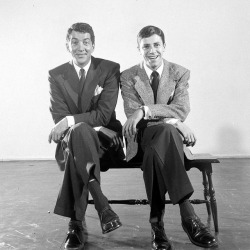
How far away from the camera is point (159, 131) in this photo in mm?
2098

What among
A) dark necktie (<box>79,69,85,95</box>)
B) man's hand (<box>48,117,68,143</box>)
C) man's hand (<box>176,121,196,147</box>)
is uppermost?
dark necktie (<box>79,69,85,95</box>)

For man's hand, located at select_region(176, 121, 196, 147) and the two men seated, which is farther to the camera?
man's hand, located at select_region(176, 121, 196, 147)

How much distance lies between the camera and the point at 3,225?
2584mm

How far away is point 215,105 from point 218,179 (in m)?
2.37

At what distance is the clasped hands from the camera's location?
7.49 feet

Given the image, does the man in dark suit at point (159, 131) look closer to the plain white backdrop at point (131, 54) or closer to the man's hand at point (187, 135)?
the man's hand at point (187, 135)

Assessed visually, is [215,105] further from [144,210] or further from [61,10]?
[144,210]

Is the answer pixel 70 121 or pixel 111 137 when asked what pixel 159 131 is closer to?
pixel 111 137

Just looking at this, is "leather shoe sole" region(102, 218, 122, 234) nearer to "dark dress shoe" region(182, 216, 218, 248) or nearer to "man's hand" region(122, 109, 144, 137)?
"dark dress shoe" region(182, 216, 218, 248)

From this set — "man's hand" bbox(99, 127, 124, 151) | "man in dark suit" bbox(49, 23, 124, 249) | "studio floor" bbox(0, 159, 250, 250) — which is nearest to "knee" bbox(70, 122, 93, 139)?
"man in dark suit" bbox(49, 23, 124, 249)

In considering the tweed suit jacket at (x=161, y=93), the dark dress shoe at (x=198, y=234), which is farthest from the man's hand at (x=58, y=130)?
the dark dress shoe at (x=198, y=234)

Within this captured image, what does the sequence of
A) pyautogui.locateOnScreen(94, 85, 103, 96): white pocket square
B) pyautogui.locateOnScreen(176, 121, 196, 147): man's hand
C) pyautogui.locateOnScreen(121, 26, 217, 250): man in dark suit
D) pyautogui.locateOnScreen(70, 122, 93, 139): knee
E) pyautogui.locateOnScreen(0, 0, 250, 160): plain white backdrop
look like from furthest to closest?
pyautogui.locateOnScreen(0, 0, 250, 160): plain white backdrop, pyautogui.locateOnScreen(94, 85, 103, 96): white pocket square, pyautogui.locateOnScreen(176, 121, 196, 147): man's hand, pyautogui.locateOnScreen(70, 122, 93, 139): knee, pyautogui.locateOnScreen(121, 26, 217, 250): man in dark suit

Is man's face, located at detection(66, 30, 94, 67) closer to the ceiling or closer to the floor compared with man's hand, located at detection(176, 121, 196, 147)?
closer to the ceiling

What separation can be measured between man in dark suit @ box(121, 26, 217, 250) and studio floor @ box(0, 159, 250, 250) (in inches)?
6.6
